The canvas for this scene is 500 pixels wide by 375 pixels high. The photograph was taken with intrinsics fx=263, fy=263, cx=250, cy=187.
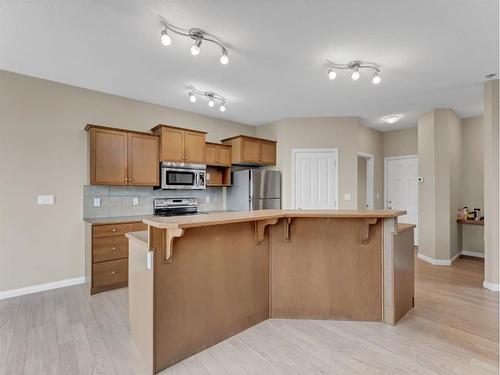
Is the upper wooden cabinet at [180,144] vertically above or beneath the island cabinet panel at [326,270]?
above

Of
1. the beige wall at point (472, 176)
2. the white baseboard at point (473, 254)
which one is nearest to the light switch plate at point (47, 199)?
the beige wall at point (472, 176)

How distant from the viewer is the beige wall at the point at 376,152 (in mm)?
5809

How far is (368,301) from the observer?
2.53m

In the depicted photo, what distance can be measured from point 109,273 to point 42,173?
154cm

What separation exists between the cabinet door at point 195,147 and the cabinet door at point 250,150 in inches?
31.0

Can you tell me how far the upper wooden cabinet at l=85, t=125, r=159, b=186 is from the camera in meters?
3.50

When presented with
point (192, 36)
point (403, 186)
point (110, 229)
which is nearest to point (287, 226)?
point (192, 36)

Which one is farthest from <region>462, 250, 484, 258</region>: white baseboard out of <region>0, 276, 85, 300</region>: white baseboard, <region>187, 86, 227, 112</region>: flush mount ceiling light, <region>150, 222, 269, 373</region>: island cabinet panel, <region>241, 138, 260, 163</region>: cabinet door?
A: <region>0, 276, 85, 300</region>: white baseboard

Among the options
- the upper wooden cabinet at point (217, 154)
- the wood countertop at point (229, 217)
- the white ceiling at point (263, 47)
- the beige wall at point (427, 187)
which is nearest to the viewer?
the wood countertop at point (229, 217)

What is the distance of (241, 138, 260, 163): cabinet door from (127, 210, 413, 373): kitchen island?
8.36ft

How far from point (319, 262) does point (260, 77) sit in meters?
2.33

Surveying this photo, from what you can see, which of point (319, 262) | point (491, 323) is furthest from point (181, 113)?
point (491, 323)

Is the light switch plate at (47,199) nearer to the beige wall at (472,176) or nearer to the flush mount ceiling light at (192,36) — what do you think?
the flush mount ceiling light at (192,36)

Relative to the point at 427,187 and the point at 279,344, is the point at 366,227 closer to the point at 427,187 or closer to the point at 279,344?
the point at 279,344
